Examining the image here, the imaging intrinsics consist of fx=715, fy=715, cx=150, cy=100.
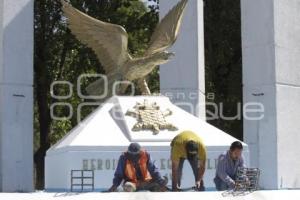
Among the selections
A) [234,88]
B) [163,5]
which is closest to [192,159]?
[163,5]

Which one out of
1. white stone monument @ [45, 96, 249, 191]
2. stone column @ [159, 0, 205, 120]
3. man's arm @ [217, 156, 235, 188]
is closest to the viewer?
man's arm @ [217, 156, 235, 188]

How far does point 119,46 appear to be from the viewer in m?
15.6

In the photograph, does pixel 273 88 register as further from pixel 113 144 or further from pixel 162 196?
pixel 162 196

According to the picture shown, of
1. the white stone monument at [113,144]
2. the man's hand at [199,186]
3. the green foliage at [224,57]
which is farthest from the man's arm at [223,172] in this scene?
the green foliage at [224,57]

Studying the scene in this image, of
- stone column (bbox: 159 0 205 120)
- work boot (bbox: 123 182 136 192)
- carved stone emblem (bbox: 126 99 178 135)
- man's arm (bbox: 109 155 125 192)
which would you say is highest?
stone column (bbox: 159 0 205 120)

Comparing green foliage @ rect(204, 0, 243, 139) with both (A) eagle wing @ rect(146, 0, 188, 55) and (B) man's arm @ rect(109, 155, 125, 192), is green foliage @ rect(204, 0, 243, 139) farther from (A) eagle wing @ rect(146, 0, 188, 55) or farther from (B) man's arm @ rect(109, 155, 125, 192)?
(B) man's arm @ rect(109, 155, 125, 192)

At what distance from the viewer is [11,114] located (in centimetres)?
1697

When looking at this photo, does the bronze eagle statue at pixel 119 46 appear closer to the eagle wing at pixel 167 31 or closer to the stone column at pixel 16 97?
the eagle wing at pixel 167 31

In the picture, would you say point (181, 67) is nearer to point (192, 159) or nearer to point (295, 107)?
point (295, 107)

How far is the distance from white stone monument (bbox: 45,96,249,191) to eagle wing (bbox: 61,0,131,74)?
1.52m

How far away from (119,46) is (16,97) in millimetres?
3104

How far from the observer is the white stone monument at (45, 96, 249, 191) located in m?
12.6

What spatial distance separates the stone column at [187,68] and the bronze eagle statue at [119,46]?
2169 mm

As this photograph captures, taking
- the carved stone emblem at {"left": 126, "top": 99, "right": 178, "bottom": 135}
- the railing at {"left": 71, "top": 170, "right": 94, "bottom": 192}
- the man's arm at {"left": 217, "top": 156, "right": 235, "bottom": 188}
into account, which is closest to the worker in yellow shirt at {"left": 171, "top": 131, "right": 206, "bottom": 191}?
the man's arm at {"left": 217, "top": 156, "right": 235, "bottom": 188}
